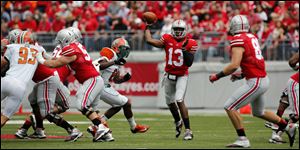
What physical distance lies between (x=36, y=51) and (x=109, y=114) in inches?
84.9

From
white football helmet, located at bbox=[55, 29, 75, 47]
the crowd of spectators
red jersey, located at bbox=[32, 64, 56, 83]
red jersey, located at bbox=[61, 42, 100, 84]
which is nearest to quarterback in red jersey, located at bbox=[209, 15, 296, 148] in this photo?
red jersey, located at bbox=[61, 42, 100, 84]

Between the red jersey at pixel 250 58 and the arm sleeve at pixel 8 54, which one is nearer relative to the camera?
the red jersey at pixel 250 58

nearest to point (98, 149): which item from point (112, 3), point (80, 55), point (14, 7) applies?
point (80, 55)

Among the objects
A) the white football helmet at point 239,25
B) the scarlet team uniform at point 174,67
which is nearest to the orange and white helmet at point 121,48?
the scarlet team uniform at point 174,67

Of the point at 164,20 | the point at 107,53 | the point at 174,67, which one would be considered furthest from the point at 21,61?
the point at 164,20

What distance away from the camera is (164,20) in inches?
904

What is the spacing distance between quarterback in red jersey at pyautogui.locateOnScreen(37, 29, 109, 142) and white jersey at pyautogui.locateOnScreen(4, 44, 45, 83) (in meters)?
0.12

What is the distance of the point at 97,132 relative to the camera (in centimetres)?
1199

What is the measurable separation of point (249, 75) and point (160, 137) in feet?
7.26

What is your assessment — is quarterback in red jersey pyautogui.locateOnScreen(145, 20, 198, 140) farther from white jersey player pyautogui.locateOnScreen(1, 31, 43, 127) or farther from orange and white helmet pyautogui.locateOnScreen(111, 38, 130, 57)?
white jersey player pyautogui.locateOnScreen(1, 31, 43, 127)

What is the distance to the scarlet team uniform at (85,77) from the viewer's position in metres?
12.1

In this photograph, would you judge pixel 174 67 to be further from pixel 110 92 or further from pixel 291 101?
pixel 291 101

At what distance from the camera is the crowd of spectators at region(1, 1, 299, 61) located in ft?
70.5

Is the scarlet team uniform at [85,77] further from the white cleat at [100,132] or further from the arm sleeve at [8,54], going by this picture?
the arm sleeve at [8,54]
